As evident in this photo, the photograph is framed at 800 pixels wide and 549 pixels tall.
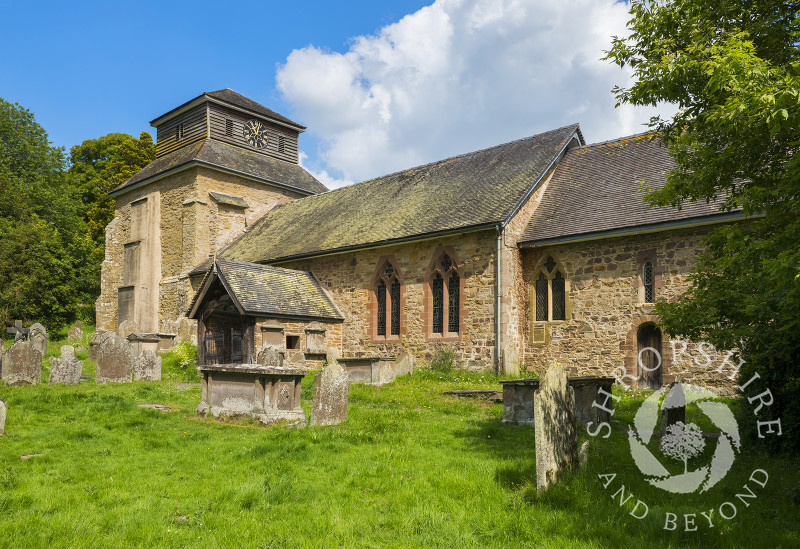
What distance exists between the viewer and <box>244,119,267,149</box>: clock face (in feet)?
105

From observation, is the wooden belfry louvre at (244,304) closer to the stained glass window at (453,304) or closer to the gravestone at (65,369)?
the gravestone at (65,369)

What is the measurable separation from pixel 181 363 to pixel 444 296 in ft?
29.3

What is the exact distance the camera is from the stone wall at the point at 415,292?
17297mm

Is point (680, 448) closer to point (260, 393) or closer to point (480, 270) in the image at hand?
point (260, 393)

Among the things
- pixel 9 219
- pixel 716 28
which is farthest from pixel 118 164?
pixel 716 28

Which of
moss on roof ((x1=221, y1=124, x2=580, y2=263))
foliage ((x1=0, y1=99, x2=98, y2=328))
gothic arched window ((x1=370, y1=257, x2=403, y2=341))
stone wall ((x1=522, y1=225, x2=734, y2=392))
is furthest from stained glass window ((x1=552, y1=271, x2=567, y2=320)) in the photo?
foliage ((x1=0, y1=99, x2=98, y2=328))

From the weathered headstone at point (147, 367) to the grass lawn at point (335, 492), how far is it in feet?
23.5

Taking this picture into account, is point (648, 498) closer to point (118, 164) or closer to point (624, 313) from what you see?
point (624, 313)

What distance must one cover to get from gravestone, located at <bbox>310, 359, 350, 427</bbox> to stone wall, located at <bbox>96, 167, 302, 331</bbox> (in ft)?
60.1

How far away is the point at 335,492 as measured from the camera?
6.18 m

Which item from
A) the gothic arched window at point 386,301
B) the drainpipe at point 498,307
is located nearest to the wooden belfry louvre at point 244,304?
the gothic arched window at point 386,301

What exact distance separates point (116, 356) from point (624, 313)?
13.5 metres

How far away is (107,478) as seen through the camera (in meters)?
6.68

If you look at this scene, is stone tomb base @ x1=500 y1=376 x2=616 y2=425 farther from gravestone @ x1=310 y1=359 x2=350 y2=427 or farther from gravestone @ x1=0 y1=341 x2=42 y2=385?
gravestone @ x1=0 y1=341 x2=42 y2=385
